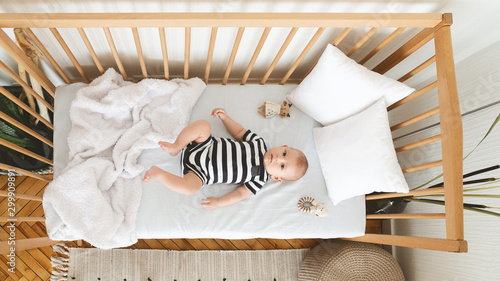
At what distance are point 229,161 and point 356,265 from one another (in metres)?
0.74

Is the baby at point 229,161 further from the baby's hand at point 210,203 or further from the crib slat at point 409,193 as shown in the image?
the crib slat at point 409,193

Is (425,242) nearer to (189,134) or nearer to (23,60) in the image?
(189,134)

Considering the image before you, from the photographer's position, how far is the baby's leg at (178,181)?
1.21 meters

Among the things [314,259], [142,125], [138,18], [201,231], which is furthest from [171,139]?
[314,259]

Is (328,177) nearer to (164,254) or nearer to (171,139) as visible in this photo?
(171,139)

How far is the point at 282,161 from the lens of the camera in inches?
52.0

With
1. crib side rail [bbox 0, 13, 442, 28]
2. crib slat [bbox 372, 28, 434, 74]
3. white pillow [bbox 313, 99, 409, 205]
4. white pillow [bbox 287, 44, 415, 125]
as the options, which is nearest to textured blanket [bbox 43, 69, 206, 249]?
crib side rail [bbox 0, 13, 442, 28]

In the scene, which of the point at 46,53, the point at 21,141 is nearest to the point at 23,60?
the point at 46,53

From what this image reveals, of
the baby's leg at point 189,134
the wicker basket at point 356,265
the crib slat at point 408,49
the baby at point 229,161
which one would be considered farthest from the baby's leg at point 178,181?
the crib slat at point 408,49

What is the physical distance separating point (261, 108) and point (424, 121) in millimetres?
742

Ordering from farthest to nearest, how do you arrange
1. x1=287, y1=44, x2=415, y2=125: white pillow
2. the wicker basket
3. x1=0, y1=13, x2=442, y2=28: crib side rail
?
the wicker basket, x1=287, y1=44, x2=415, y2=125: white pillow, x1=0, y1=13, x2=442, y2=28: crib side rail

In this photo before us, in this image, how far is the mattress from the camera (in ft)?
4.39

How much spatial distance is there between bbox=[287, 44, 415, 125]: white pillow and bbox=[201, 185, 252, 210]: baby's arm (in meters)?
0.46

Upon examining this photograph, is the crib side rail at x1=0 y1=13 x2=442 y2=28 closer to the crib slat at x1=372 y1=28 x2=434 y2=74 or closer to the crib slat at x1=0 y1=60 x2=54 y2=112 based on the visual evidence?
the crib slat at x1=372 y1=28 x2=434 y2=74
